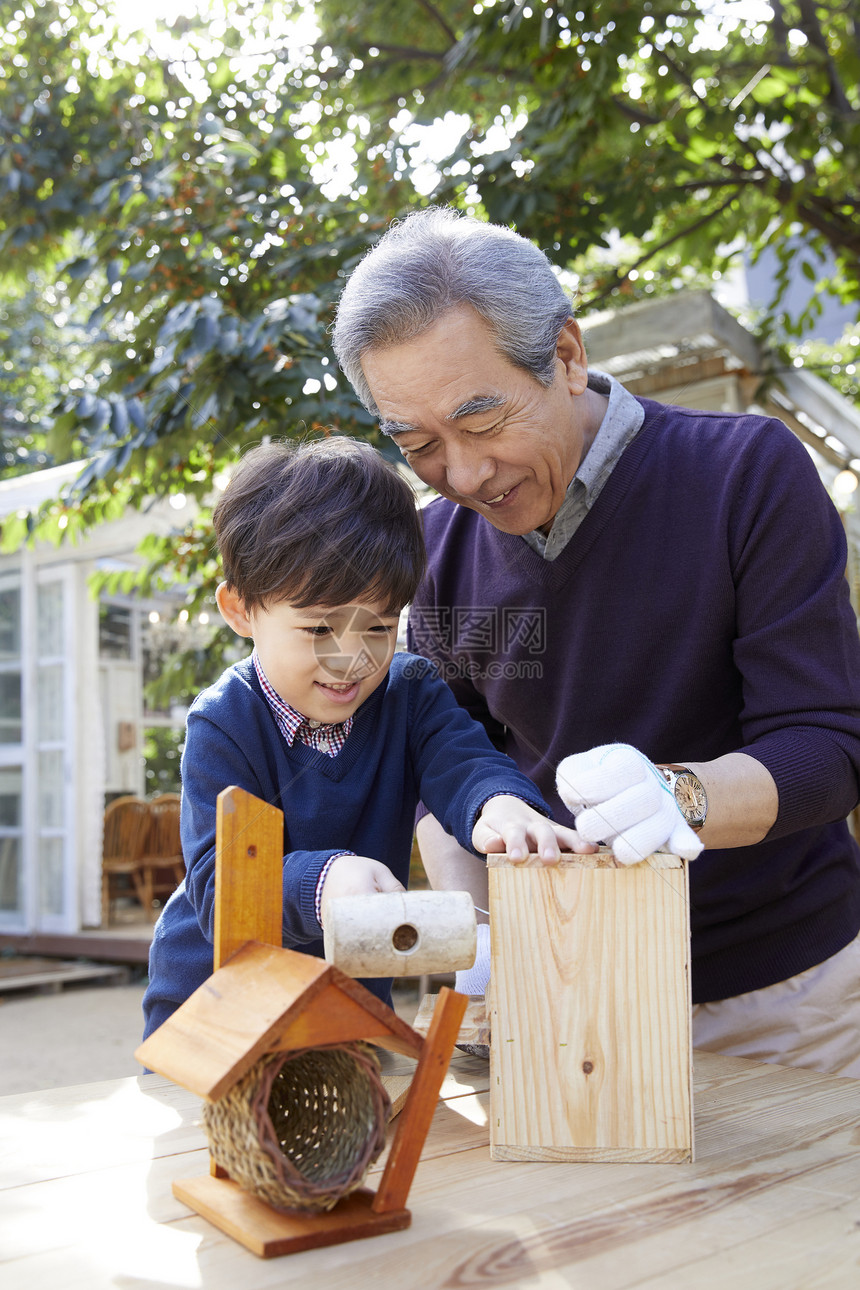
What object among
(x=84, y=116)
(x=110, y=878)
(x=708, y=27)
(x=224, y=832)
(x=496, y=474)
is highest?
(x=708, y=27)

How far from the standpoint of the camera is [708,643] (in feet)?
5.19

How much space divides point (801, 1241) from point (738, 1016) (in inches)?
34.2

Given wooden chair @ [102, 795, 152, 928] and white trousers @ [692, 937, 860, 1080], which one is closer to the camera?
white trousers @ [692, 937, 860, 1080]

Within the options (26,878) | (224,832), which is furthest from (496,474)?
(26,878)

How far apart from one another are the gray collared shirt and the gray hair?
206mm

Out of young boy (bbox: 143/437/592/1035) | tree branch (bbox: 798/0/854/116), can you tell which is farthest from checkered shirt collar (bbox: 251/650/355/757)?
tree branch (bbox: 798/0/854/116)

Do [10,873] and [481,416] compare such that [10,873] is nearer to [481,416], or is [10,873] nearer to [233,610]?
[233,610]

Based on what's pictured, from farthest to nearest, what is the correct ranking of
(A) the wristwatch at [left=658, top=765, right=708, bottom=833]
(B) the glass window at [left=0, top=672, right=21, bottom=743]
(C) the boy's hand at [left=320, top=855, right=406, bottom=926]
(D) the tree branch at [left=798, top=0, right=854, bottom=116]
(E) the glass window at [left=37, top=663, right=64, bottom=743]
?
(B) the glass window at [left=0, top=672, right=21, bottom=743] < (E) the glass window at [left=37, top=663, right=64, bottom=743] < (D) the tree branch at [left=798, top=0, right=854, bottom=116] < (A) the wristwatch at [left=658, top=765, right=708, bottom=833] < (C) the boy's hand at [left=320, top=855, right=406, bottom=926]

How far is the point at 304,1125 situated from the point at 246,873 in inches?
9.0

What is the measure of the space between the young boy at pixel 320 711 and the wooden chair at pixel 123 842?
671 cm

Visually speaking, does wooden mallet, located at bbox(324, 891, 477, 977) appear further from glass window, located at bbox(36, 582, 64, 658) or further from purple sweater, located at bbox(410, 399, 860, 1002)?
glass window, located at bbox(36, 582, 64, 658)

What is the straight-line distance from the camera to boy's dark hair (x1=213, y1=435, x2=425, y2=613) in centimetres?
133

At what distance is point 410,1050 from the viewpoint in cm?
92

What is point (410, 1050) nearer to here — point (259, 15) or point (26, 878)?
point (259, 15)
